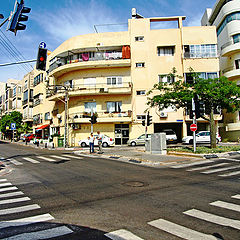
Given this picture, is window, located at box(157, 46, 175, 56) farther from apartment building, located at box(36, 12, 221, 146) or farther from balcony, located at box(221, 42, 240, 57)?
balcony, located at box(221, 42, 240, 57)

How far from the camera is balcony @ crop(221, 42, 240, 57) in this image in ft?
98.3

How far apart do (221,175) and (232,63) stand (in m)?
27.7

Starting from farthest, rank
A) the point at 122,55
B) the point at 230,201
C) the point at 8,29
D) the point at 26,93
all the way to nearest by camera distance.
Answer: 1. the point at 26,93
2. the point at 122,55
3. the point at 8,29
4. the point at 230,201

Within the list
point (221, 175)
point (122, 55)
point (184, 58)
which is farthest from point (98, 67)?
point (221, 175)

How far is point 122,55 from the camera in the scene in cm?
3025

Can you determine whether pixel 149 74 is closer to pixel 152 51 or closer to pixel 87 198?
pixel 152 51

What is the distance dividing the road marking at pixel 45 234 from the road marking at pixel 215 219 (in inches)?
103

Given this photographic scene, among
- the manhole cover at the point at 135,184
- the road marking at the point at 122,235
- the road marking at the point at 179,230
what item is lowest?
the manhole cover at the point at 135,184

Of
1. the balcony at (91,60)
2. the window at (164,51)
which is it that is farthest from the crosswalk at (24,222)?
the window at (164,51)

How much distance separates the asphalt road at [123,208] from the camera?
12.5 feet

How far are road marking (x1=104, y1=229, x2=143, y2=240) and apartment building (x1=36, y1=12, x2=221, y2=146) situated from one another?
2583cm

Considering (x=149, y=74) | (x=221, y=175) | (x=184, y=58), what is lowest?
(x=221, y=175)

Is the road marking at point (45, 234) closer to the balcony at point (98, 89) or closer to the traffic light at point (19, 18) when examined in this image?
the traffic light at point (19, 18)

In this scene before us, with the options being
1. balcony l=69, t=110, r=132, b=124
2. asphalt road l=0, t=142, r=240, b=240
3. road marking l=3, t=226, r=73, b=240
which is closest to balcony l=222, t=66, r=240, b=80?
balcony l=69, t=110, r=132, b=124
